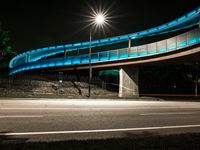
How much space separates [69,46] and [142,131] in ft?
155

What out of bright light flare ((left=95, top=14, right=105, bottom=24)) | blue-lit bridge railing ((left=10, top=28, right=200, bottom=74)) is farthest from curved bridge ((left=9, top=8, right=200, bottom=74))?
bright light flare ((left=95, top=14, right=105, bottom=24))

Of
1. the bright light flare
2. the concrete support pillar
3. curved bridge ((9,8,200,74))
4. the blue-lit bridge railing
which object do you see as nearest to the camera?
the bright light flare

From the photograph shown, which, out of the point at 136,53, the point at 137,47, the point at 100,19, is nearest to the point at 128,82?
the point at 136,53

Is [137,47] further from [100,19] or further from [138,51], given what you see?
[100,19]

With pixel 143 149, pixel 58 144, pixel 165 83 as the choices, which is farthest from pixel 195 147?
pixel 165 83

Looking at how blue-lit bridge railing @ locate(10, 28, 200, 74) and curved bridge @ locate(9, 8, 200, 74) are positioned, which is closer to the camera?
blue-lit bridge railing @ locate(10, 28, 200, 74)

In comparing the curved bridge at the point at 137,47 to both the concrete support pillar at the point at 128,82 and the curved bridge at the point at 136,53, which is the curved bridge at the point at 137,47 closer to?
the curved bridge at the point at 136,53

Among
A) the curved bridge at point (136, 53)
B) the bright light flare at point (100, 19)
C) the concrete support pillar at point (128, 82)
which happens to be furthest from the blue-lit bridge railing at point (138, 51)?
the bright light flare at point (100, 19)

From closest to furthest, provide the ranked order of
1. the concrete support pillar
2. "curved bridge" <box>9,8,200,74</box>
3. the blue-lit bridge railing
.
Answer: the blue-lit bridge railing → "curved bridge" <box>9,8,200,74</box> → the concrete support pillar

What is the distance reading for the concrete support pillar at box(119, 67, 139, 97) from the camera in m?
32.9

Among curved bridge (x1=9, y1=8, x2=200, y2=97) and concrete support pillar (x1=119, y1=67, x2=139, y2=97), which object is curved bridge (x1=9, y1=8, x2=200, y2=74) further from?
concrete support pillar (x1=119, y1=67, x2=139, y2=97)

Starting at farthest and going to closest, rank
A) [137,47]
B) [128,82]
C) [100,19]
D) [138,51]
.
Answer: [128,82]
[137,47]
[138,51]
[100,19]

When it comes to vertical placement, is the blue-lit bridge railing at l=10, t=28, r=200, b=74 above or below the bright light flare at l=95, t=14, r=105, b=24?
below

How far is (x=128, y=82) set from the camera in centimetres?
3341
